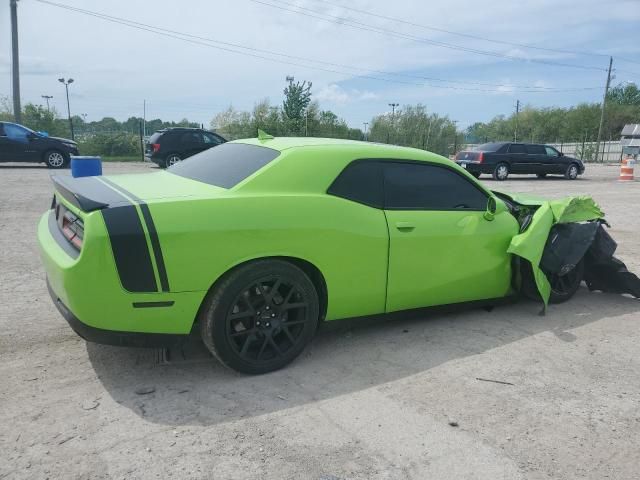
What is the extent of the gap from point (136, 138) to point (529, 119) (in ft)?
175

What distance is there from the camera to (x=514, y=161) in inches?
791

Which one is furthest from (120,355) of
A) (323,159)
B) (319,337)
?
(323,159)

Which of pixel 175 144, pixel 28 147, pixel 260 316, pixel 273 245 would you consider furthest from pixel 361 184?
pixel 28 147

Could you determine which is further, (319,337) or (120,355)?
(319,337)

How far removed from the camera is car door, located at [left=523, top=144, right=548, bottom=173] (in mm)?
20531

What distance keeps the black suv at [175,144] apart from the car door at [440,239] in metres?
14.5

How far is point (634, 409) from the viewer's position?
304 centimetres

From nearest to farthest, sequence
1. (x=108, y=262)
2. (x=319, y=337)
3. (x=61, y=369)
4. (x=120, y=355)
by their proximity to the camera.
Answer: (x=108, y=262), (x=61, y=369), (x=120, y=355), (x=319, y=337)

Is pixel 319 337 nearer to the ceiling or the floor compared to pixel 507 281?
nearer to the floor

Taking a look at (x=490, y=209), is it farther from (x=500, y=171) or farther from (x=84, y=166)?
(x=500, y=171)

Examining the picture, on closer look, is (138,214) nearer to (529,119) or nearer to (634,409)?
(634,409)

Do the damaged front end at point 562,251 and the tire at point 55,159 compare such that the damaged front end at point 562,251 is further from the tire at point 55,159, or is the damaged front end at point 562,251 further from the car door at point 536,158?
the car door at point 536,158

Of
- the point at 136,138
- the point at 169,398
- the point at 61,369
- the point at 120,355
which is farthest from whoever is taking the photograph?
the point at 136,138

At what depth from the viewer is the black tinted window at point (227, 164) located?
3479 mm
